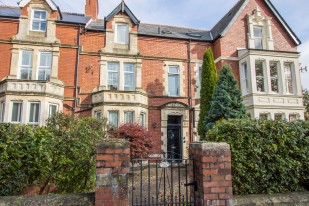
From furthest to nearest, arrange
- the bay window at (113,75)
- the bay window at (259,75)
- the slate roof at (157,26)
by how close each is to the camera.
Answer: the bay window at (259,75) < the slate roof at (157,26) < the bay window at (113,75)

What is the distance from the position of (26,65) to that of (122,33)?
666cm

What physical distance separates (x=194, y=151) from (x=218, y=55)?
14082 mm

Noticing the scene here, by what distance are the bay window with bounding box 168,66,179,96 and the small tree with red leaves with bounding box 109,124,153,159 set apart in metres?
5.71

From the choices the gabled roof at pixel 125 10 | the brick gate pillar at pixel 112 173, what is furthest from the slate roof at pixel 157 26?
the brick gate pillar at pixel 112 173

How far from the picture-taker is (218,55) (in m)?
16.5

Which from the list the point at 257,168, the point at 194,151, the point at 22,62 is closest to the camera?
the point at 194,151

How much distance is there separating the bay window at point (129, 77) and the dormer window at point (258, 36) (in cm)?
940

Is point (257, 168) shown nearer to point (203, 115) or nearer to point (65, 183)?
point (65, 183)

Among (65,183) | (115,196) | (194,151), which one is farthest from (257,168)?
(65,183)

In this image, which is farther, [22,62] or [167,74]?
[167,74]

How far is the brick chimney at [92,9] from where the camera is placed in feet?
58.3

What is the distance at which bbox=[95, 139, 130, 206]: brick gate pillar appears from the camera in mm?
3062

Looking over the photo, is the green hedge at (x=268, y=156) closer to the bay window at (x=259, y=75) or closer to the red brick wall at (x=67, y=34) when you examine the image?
the bay window at (x=259, y=75)

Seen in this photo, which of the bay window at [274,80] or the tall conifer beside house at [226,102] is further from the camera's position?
the bay window at [274,80]
